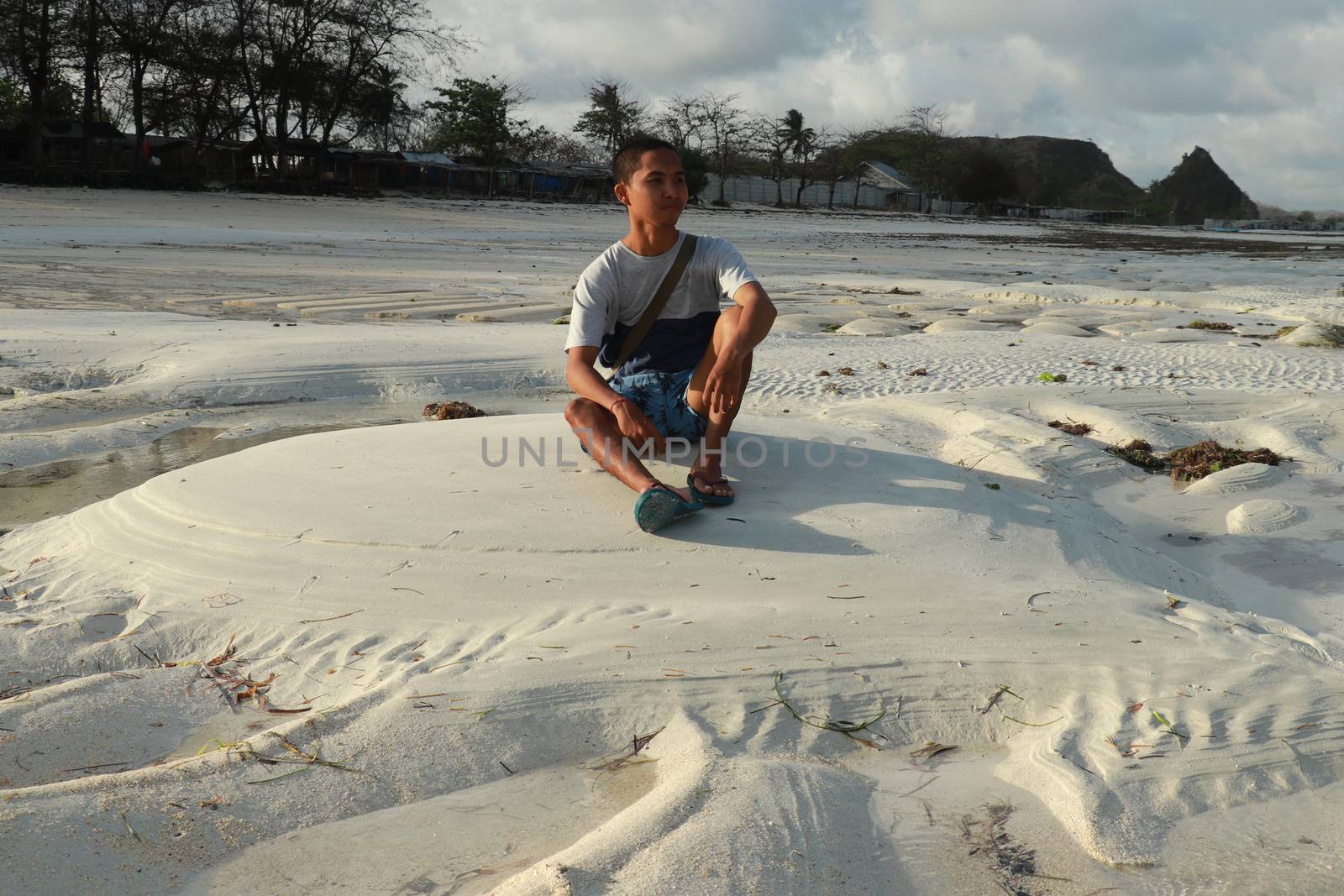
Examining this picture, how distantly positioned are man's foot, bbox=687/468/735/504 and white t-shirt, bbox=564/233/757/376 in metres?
0.45

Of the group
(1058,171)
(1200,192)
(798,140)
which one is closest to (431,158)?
(798,140)

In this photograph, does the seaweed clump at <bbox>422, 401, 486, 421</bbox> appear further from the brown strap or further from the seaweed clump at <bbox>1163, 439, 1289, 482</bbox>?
the seaweed clump at <bbox>1163, 439, 1289, 482</bbox>

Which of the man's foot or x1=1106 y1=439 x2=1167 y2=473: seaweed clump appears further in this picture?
x1=1106 y1=439 x2=1167 y2=473: seaweed clump

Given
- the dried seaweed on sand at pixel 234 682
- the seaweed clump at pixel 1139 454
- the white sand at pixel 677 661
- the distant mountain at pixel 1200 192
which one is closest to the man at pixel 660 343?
the white sand at pixel 677 661

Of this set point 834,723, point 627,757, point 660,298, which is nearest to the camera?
point 627,757

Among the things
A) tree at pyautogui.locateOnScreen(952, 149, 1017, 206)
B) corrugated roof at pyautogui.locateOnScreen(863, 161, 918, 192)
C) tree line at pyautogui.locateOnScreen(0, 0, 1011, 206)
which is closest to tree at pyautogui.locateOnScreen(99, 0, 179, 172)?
tree line at pyautogui.locateOnScreen(0, 0, 1011, 206)

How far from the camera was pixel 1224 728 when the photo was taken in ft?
7.44

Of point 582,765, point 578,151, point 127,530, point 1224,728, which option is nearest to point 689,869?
point 582,765

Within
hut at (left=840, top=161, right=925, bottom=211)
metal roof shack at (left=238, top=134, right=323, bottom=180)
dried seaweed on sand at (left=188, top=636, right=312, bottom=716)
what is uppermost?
hut at (left=840, top=161, right=925, bottom=211)

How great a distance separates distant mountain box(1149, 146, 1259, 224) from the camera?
6600 centimetres

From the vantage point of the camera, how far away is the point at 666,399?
3408mm

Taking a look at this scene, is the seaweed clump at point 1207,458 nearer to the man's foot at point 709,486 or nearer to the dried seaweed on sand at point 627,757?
the man's foot at point 709,486

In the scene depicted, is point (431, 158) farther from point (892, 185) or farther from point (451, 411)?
point (451, 411)

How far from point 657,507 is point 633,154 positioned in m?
1.11
